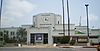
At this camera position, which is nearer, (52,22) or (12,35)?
(52,22)

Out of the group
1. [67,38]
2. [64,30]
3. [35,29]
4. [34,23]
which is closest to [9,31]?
[34,23]

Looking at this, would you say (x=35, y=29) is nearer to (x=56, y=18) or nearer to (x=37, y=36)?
(x=37, y=36)

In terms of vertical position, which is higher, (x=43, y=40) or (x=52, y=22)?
(x=52, y=22)

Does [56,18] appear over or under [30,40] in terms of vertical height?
over

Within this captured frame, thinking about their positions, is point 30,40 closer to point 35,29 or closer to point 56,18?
point 35,29

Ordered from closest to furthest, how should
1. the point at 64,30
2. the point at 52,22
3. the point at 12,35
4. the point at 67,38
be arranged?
the point at 67,38, the point at 64,30, the point at 52,22, the point at 12,35

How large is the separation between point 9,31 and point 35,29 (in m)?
43.6

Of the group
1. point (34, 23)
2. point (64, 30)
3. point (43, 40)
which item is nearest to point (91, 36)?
point (64, 30)

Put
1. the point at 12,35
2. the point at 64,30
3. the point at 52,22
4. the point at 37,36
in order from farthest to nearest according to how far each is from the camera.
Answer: the point at 12,35 < the point at 52,22 < the point at 37,36 < the point at 64,30

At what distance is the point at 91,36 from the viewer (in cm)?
7862

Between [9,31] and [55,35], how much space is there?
47.7m

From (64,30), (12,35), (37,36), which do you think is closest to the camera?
(64,30)

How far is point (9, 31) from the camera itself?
4764 inches

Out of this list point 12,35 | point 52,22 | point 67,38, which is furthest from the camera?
point 12,35
